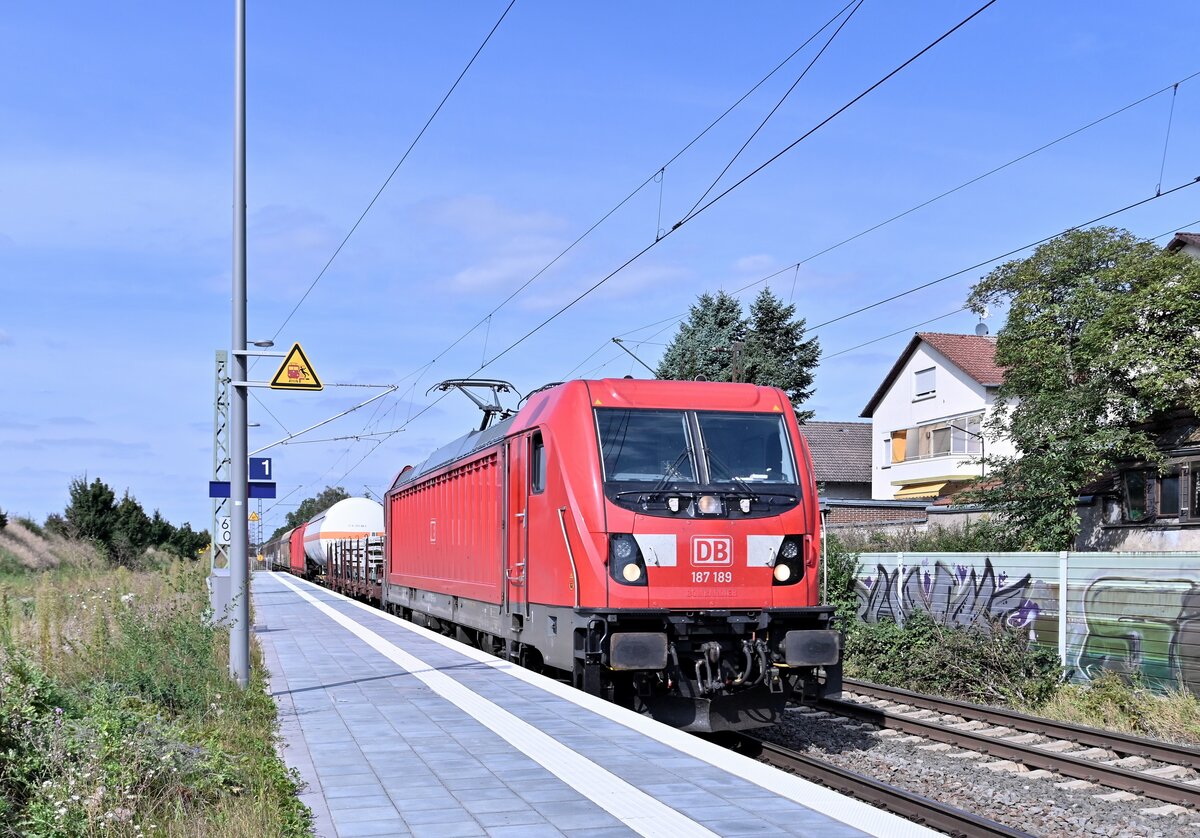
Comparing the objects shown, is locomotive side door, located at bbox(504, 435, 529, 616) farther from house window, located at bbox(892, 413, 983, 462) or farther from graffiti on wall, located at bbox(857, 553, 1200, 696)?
house window, located at bbox(892, 413, 983, 462)

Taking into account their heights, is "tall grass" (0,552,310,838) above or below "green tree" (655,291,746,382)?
below

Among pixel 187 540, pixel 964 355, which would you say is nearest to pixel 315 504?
pixel 187 540

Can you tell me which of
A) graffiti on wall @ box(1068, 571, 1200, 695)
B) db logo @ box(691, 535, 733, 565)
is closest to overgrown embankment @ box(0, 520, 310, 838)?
db logo @ box(691, 535, 733, 565)

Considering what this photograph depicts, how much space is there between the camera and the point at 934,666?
15000 mm

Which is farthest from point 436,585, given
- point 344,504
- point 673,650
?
point 344,504

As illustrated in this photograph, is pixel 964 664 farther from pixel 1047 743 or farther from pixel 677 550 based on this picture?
pixel 677 550

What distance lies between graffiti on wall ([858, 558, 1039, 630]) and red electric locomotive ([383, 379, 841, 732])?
18.5ft

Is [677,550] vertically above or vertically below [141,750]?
above

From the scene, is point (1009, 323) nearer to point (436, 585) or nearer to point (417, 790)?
point (436, 585)

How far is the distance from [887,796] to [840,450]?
49207 mm

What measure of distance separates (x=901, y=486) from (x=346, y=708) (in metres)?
40.3

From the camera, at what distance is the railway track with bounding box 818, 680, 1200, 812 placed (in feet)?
30.0

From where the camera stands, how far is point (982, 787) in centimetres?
933

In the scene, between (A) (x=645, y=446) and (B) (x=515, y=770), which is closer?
(B) (x=515, y=770)
